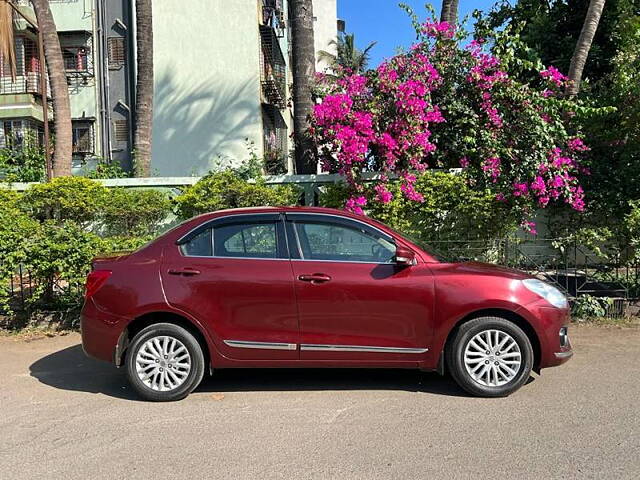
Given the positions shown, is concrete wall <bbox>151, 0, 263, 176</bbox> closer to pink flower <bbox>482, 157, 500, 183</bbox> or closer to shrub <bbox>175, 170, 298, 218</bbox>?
shrub <bbox>175, 170, 298, 218</bbox>

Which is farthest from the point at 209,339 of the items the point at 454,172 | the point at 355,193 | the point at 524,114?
the point at 524,114

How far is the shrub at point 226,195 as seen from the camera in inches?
356

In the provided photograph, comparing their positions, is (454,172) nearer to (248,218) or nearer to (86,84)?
(248,218)

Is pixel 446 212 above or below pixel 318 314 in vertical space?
above

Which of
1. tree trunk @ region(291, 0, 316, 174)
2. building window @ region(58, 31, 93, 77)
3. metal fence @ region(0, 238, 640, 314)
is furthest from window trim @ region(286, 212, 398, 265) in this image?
building window @ region(58, 31, 93, 77)

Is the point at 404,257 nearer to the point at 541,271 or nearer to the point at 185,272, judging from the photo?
the point at 185,272

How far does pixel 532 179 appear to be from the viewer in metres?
8.72

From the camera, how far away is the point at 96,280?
201 inches

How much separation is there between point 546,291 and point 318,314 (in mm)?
2061

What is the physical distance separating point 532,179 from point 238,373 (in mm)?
5580

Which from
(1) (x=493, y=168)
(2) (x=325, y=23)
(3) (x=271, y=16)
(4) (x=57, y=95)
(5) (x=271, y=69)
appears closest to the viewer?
(1) (x=493, y=168)

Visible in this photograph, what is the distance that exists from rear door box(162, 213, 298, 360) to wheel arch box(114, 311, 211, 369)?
16cm

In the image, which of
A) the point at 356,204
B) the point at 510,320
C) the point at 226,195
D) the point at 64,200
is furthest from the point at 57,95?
the point at 510,320

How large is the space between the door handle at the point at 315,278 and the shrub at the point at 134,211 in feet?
17.5
